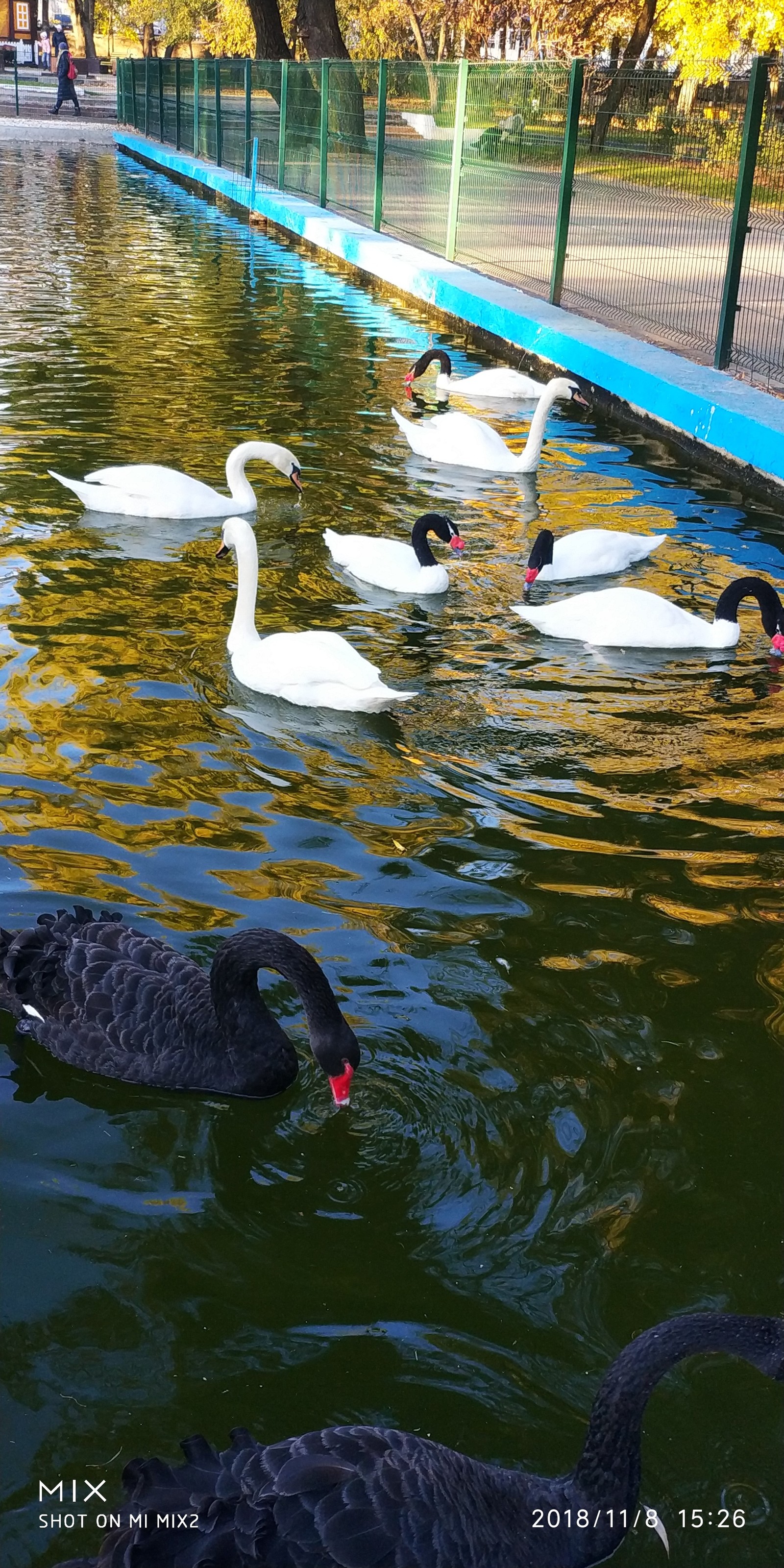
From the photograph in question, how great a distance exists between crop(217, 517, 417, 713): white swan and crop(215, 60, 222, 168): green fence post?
983 inches

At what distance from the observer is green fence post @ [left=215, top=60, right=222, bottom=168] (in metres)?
27.8

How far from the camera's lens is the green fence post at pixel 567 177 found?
13.8m

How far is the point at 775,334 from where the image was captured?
432 inches

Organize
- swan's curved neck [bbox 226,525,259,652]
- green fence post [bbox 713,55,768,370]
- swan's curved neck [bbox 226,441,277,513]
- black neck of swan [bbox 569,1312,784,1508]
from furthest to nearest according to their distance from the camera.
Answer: green fence post [bbox 713,55,768,370] < swan's curved neck [bbox 226,441,277,513] < swan's curved neck [bbox 226,525,259,652] < black neck of swan [bbox 569,1312,784,1508]

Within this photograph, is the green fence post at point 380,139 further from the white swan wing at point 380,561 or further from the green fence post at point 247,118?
the white swan wing at point 380,561

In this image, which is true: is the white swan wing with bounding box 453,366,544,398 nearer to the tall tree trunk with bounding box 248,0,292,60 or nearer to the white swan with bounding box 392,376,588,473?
the white swan with bounding box 392,376,588,473

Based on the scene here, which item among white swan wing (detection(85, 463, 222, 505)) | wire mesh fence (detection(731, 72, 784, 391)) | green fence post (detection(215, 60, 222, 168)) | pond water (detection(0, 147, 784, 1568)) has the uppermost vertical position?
green fence post (detection(215, 60, 222, 168))

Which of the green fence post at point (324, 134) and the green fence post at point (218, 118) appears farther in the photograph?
the green fence post at point (218, 118)

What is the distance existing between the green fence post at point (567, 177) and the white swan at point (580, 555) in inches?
295

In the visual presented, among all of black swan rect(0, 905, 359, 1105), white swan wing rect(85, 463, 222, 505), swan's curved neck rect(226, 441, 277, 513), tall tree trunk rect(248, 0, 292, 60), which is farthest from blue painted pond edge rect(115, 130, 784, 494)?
tall tree trunk rect(248, 0, 292, 60)

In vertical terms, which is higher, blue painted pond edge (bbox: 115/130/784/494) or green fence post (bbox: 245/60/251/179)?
green fence post (bbox: 245/60/251/179)

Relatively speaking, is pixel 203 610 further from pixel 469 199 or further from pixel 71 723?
pixel 469 199

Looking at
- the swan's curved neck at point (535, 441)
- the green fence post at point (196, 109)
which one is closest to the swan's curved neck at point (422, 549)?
the swan's curved neck at point (535, 441)

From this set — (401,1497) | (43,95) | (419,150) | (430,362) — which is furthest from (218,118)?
(401,1497)
